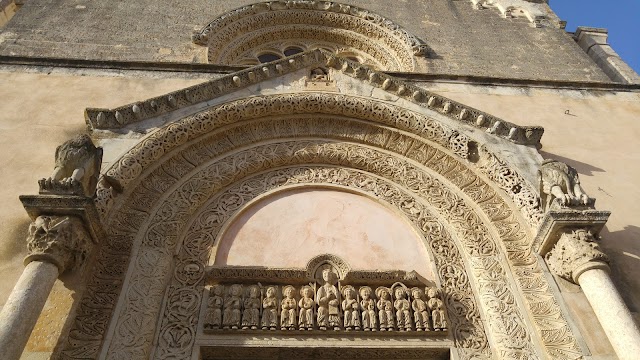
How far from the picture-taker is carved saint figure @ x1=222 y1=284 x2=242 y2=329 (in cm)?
553

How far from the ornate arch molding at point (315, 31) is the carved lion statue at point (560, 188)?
5381 mm

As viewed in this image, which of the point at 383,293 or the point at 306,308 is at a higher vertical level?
the point at 383,293

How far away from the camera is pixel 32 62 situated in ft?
28.1

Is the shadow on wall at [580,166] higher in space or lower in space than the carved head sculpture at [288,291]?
higher

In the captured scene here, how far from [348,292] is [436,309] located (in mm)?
983

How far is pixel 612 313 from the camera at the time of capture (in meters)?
5.19

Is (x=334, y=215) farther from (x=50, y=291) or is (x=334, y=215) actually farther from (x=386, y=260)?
(x=50, y=291)

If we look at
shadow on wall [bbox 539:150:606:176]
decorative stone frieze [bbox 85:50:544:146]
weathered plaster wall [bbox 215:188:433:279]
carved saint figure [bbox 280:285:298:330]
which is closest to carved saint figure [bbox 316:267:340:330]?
carved saint figure [bbox 280:285:298:330]

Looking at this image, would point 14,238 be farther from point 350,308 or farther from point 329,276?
Result: point 350,308

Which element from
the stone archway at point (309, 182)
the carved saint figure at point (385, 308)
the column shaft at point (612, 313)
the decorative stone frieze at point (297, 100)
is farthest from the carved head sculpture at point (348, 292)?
the decorative stone frieze at point (297, 100)

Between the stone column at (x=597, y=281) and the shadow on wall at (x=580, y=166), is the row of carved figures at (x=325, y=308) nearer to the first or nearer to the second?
the stone column at (x=597, y=281)

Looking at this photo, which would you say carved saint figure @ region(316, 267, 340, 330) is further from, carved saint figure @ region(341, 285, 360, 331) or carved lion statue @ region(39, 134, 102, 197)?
carved lion statue @ region(39, 134, 102, 197)

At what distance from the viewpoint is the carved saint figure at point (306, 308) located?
5613mm

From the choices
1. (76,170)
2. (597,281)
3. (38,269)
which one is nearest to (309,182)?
(76,170)
